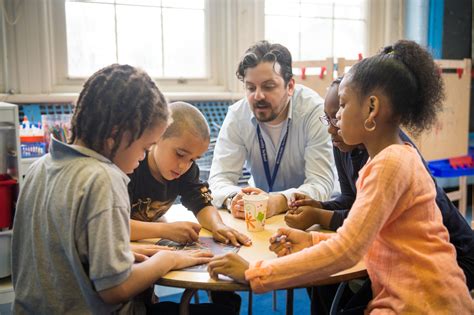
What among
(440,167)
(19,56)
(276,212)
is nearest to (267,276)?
(276,212)

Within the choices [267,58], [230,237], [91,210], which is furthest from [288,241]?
[267,58]

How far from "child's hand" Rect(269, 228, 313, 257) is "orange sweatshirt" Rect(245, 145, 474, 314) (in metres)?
0.20

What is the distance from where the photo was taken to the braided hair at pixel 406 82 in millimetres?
1268

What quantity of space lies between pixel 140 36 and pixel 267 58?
138 cm

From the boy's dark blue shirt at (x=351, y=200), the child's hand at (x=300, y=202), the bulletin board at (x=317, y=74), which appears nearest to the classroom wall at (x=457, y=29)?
the bulletin board at (x=317, y=74)

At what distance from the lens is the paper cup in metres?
1.62

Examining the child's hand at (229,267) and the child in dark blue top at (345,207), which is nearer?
the child's hand at (229,267)

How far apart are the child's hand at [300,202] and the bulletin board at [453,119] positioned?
7.27 feet

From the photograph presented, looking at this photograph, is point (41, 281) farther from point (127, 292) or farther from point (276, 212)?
point (276, 212)

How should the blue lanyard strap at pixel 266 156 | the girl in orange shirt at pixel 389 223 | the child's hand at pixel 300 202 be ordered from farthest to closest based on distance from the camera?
1. the blue lanyard strap at pixel 266 156
2. the child's hand at pixel 300 202
3. the girl in orange shirt at pixel 389 223

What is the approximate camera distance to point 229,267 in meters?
1.20

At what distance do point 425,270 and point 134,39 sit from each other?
275 centimetres

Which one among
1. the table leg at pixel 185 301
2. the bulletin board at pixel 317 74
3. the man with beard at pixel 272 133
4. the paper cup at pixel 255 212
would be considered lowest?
the table leg at pixel 185 301

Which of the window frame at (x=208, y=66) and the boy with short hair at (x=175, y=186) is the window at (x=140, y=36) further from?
the boy with short hair at (x=175, y=186)
